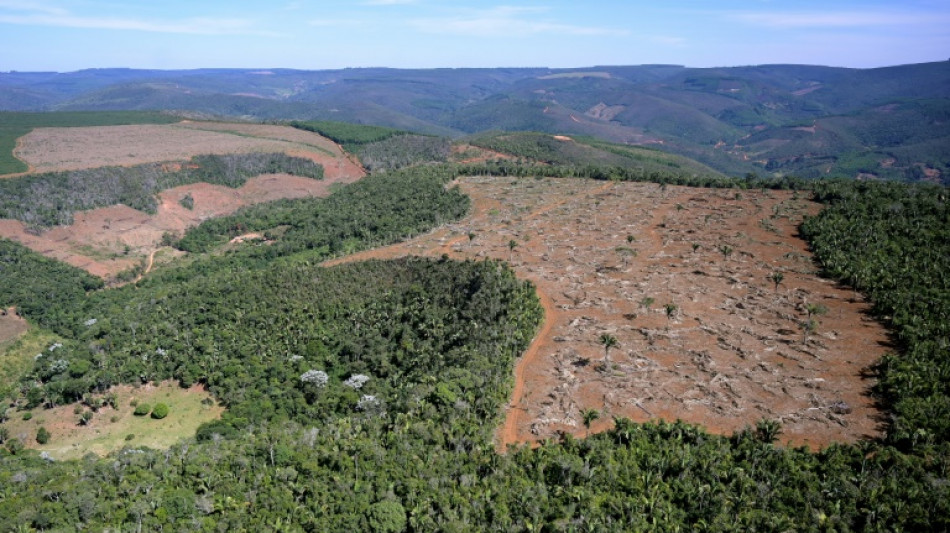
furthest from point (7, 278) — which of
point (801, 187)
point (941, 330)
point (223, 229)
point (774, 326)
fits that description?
point (801, 187)

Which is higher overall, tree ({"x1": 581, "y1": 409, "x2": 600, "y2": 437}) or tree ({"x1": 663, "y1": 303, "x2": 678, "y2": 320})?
tree ({"x1": 663, "y1": 303, "x2": 678, "y2": 320})

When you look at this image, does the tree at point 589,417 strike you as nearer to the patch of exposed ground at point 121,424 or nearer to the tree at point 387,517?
the tree at point 387,517

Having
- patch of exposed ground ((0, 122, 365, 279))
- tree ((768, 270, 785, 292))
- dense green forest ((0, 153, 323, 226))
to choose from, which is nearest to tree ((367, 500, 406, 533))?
tree ((768, 270, 785, 292))

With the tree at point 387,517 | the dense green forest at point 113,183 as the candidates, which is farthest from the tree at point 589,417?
the dense green forest at point 113,183

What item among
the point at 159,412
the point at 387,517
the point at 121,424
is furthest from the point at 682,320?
the point at 121,424

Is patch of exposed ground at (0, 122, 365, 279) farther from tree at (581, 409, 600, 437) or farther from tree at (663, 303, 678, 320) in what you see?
tree at (663, 303, 678, 320)

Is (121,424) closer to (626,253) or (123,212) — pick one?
(626,253)
